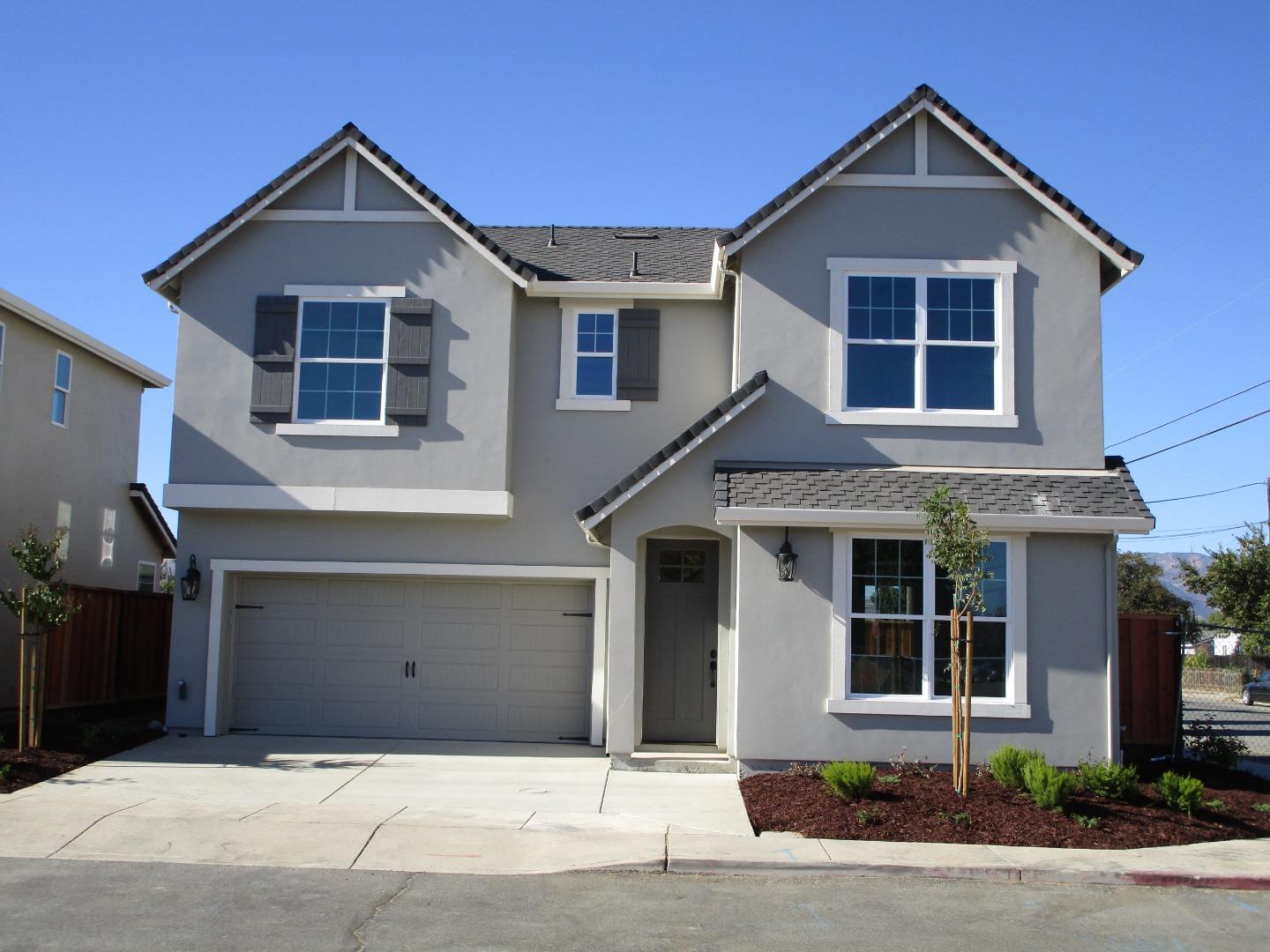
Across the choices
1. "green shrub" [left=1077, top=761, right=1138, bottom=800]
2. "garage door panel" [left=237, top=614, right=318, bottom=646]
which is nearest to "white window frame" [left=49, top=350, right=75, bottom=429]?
"garage door panel" [left=237, top=614, right=318, bottom=646]

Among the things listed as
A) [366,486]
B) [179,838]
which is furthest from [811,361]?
[179,838]

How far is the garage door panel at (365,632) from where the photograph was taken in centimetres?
1572

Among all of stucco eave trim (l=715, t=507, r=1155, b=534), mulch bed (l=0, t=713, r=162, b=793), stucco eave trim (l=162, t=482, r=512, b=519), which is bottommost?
mulch bed (l=0, t=713, r=162, b=793)

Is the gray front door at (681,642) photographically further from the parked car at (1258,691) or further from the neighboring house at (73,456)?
the parked car at (1258,691)

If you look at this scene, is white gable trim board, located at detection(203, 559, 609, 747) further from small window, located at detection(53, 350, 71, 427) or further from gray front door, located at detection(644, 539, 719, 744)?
small window, located at detection(53, 350, 71, 427)

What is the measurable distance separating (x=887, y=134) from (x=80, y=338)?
13.0 meters

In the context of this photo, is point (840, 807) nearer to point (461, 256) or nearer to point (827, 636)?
point (827, 636)

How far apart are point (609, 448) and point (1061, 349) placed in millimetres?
5808

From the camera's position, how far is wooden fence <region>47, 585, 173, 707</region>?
1612 cm

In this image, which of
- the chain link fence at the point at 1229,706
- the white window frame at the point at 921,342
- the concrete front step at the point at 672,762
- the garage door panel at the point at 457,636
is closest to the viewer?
the concrete front step at the point at 672,762

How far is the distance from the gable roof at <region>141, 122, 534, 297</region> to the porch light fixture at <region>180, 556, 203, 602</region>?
377 cm

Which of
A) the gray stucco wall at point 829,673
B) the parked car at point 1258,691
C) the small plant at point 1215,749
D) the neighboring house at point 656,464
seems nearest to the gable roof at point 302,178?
the neighboring house at point 656,464

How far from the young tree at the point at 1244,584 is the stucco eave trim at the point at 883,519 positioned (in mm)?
22805

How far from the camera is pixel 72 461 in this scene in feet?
63.2
